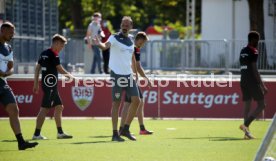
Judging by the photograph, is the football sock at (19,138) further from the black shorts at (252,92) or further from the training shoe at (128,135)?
the black shorts at (252,92)

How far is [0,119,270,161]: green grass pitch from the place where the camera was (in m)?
11.8

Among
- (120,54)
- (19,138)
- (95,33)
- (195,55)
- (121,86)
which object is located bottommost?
(19,138)

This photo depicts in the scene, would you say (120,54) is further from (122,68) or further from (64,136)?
(64,136)

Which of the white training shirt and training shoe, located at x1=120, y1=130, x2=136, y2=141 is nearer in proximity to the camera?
the white training shirt

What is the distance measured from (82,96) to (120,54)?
286 inches

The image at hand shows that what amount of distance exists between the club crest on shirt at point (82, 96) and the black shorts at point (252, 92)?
6.79 metres

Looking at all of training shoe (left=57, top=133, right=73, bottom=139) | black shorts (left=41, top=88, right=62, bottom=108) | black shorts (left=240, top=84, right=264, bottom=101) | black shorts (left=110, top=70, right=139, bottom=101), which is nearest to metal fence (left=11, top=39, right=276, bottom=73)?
black shorts (left=240, top=84, right=264, bottom=101)

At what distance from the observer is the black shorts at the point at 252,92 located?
15586mm

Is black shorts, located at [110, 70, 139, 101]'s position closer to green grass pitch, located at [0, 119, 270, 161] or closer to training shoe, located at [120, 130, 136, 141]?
training shoe, located at [120, 130, 136, 141]

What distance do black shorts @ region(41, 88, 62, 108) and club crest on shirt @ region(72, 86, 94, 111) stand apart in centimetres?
627

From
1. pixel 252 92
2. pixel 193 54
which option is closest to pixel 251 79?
pixel 252 92

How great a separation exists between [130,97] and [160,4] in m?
46.5

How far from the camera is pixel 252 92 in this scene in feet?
51.3

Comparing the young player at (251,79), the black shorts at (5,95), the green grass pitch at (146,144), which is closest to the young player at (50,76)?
the green grass pitch at (146,144)
